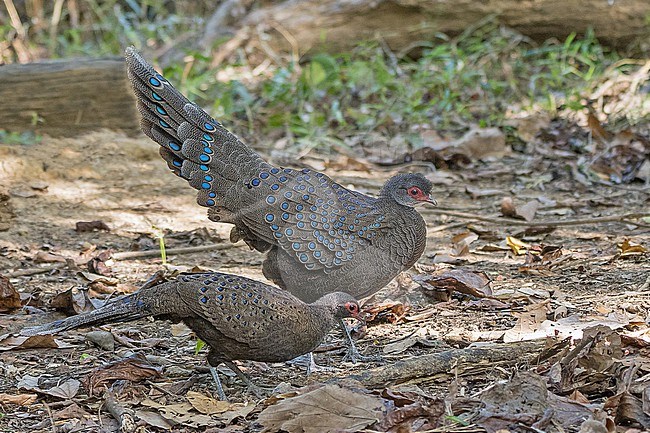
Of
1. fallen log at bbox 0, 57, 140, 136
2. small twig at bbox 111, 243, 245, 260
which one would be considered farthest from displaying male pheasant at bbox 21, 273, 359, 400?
fallen log at bbox 0, 57, 140, 136

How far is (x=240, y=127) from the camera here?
9023 mm

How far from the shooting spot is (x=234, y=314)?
340cm

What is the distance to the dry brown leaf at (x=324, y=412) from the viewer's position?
2859 mm

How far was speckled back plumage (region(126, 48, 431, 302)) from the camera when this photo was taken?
4.05m

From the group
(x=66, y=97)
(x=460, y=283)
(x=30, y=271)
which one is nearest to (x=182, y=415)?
(x=460, y=283)

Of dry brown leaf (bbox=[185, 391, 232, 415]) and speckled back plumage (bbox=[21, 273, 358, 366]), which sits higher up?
speckled back plumage (bbox=[21, 273, 358, 366])

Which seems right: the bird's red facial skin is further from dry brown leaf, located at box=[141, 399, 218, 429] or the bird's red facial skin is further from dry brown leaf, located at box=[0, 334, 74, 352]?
dry brown leaf, located at box=[0, 334, 74, 352]

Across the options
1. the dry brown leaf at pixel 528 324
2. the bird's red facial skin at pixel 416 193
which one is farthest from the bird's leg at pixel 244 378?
the bird's red facial skin at pixel 416 193

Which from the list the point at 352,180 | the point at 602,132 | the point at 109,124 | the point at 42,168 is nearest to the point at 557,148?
the point at 602,132

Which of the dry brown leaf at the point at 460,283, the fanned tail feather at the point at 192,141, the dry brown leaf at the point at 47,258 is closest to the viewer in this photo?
the fanned tail feather at the point at 192,141

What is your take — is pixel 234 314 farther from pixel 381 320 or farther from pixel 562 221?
pixel 562 221

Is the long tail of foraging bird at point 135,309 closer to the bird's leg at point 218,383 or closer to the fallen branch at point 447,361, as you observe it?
the bird's leg at point 218,383

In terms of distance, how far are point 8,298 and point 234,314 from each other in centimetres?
155

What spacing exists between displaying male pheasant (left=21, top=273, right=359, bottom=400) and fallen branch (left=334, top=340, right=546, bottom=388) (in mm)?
280
